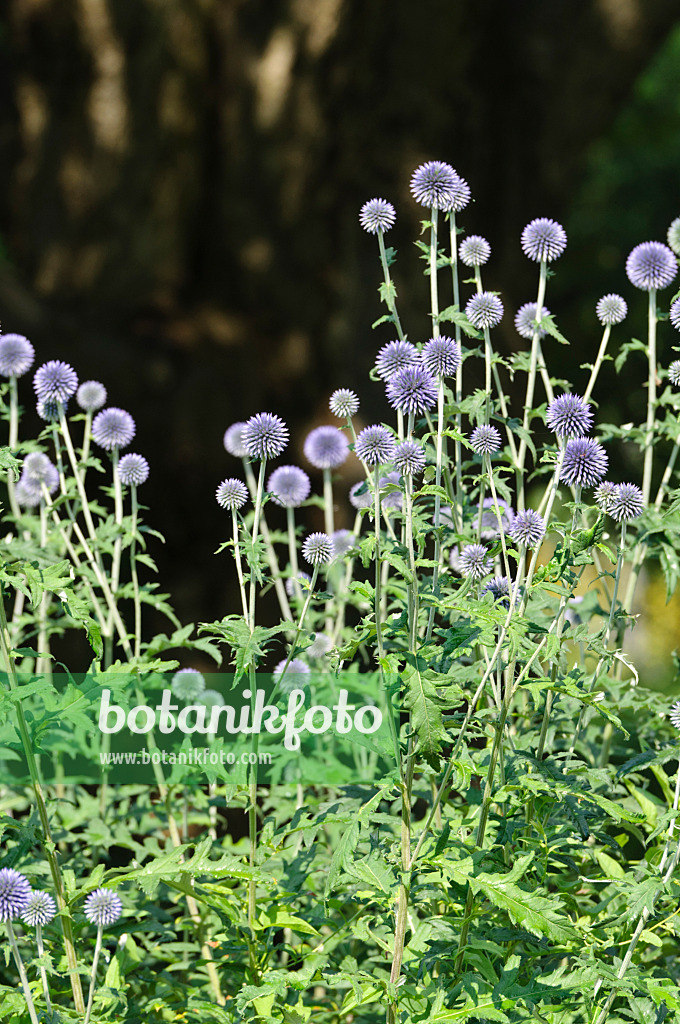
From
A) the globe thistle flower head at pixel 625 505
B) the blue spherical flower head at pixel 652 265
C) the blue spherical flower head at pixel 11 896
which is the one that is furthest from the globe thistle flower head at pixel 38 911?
the blue spherical flower head at pixel 652 265

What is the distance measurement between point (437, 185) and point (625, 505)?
2.64ft

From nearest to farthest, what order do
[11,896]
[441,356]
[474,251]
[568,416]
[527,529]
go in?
[11,896], [568,416], [441,356], [527,529], [474,251]

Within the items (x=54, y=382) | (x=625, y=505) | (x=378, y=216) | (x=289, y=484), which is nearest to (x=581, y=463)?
(x=625, y=505)

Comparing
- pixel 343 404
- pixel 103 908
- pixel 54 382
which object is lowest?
pixel 103 908

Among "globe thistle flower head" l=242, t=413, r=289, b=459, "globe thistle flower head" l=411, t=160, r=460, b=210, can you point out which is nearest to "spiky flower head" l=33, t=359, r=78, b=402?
"globe thistle flower head" l=242, t=413, r=289, b=459

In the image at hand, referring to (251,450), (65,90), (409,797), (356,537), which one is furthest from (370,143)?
(409,797)

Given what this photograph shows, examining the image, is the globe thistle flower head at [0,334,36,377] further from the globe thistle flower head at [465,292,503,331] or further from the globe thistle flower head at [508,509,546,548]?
the globe thistle flower head at [508,509,546,548]

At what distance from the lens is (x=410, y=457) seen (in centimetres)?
199

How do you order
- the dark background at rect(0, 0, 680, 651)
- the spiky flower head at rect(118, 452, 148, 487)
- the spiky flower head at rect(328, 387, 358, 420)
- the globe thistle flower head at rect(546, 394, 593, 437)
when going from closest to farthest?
1. the globe thistle flower head at rect(546, 394, 593, 437)
2. the spiky flower head at rect(328, 387, 358, 420)
3. the spiky flower head at rect(118, 452, 148, 487)
4. the dark background at rect(0, 0, 680, 651)

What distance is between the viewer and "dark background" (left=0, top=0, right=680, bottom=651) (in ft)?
19.1

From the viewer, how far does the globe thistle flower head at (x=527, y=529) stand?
2.16m

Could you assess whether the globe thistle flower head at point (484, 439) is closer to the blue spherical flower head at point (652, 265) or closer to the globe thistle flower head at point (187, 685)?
the blue spherical flower head at point (652, 265)

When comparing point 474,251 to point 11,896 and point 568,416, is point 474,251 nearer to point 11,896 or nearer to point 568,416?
point 568,416

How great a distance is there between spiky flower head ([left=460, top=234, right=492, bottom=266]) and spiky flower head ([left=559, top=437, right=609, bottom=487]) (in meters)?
0.61
